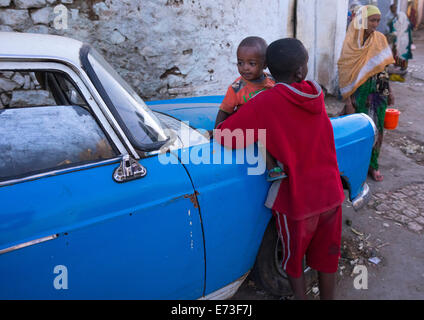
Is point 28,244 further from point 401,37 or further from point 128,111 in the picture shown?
point 401,37

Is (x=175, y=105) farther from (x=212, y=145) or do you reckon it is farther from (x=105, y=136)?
(x=105, y=136)

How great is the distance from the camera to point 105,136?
1.59 metres

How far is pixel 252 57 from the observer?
6.88ft

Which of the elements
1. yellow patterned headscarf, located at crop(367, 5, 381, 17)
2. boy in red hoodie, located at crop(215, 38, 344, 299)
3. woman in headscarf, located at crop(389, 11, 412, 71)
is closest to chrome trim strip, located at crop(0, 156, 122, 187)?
boy in red hoodie, located at crop(215, 38, 344, 299)

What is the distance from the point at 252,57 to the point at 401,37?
324 inches

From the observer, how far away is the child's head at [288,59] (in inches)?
65.8

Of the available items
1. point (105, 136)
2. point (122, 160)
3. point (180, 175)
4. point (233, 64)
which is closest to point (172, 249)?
point (180, 175)

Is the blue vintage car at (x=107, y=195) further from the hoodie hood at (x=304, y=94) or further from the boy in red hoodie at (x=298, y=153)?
the hoodie hood at (x=304, y=94)

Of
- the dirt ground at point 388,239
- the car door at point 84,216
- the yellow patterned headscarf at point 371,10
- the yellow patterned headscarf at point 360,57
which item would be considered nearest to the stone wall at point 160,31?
the yellow patterned headscarf at point 360,57

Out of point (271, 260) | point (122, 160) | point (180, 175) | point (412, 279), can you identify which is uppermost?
point (122, 160)

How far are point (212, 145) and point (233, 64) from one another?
12.8 ft

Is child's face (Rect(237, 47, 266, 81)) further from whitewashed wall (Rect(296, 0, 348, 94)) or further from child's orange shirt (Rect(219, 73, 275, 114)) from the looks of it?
whitewashed wall (Rect(296, 0, 348, 94))

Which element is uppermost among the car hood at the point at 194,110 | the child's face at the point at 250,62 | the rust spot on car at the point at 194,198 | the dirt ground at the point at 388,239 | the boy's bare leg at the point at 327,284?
the child's face at the point at 250,62

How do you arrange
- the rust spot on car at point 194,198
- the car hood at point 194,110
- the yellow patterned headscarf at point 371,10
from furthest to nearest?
the yellow patterned headscarf at point 371,10
the car hood at point 194,110
the rust spot on car at point 194,198
